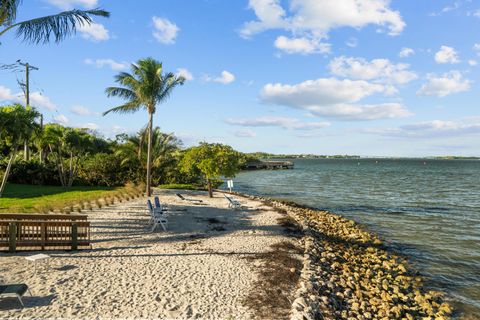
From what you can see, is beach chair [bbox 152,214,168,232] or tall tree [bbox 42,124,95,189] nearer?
beach chair [bbox 152,214,168,232]

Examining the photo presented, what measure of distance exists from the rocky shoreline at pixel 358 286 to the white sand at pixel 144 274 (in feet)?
5.10

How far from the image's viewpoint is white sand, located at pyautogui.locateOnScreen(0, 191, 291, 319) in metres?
6.61

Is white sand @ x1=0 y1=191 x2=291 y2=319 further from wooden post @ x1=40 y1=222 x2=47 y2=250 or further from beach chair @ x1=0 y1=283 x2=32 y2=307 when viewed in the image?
wooden post @ x1=40 y1=222 x2=47 y2=250

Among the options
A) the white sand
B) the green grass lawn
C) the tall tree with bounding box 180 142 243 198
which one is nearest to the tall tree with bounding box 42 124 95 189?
the green grass lawn

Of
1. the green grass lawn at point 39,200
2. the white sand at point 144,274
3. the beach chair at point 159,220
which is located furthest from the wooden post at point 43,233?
the green grass lawn at point 39,200

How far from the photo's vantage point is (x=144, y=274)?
27.9ft

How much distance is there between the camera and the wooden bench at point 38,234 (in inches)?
378

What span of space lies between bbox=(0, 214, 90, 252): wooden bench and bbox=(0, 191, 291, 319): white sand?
37cm

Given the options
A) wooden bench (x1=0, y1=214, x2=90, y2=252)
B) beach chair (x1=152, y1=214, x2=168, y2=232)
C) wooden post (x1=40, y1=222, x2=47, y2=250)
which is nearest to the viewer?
wooden bench (x1=0, y1=214, x2=90, y2=252)

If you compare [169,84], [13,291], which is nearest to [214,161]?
[169,84]

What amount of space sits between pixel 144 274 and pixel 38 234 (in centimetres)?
426

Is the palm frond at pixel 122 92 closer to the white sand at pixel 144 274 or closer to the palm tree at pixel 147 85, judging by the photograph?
the palm tree at pixel 147 85

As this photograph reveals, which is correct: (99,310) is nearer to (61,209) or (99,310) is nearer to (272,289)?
(272,289)

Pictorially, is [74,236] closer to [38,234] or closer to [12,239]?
[38,234]
